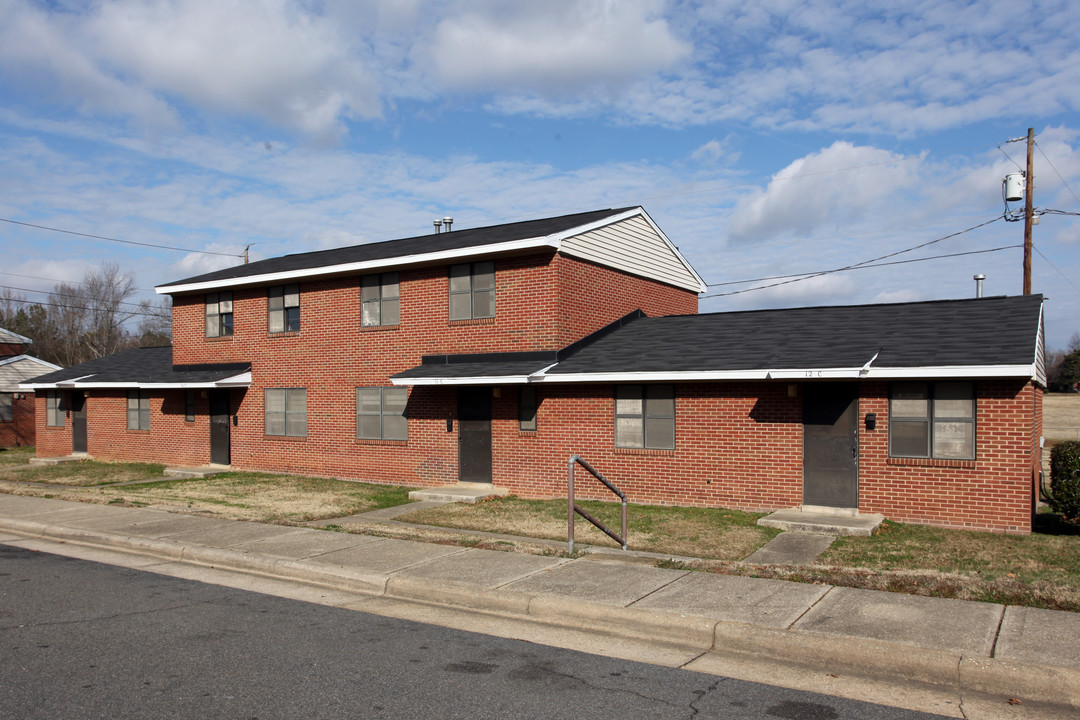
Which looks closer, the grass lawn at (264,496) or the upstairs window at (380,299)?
the grass lawn at (264,496)

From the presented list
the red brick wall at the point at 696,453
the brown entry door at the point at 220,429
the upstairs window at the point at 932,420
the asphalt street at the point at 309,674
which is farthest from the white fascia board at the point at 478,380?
the brown entry door at the point at 220,429

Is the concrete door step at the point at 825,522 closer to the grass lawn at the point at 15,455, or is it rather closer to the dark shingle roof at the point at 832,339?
the dark shingle roof at the point at 832,339

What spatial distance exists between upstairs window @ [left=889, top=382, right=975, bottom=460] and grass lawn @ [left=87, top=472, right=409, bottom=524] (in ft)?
29.9

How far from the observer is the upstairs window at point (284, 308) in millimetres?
20891

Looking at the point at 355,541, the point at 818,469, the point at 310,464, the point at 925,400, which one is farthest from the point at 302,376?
the point at 925,400

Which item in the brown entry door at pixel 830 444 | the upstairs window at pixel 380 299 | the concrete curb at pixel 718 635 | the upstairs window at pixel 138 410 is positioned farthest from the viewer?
the upstairs window at pixel 138 410

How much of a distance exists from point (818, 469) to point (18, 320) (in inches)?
3084

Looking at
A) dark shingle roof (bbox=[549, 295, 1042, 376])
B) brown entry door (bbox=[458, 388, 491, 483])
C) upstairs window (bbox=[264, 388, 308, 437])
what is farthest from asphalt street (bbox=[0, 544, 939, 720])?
upstairs window (bbox=[264, 388, 308, 437])

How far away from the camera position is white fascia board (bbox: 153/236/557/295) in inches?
647

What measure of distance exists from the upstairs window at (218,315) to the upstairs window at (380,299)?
5115 mm

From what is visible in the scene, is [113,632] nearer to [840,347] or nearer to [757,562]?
[757,562]

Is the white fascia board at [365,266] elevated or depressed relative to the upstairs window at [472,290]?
elevated

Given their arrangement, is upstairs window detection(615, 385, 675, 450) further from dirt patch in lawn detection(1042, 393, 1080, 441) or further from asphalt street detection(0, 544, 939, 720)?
dirt patch in lawn detection(1042, 393, 1080, 441)

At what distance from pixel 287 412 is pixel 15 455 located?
15.2 meters
